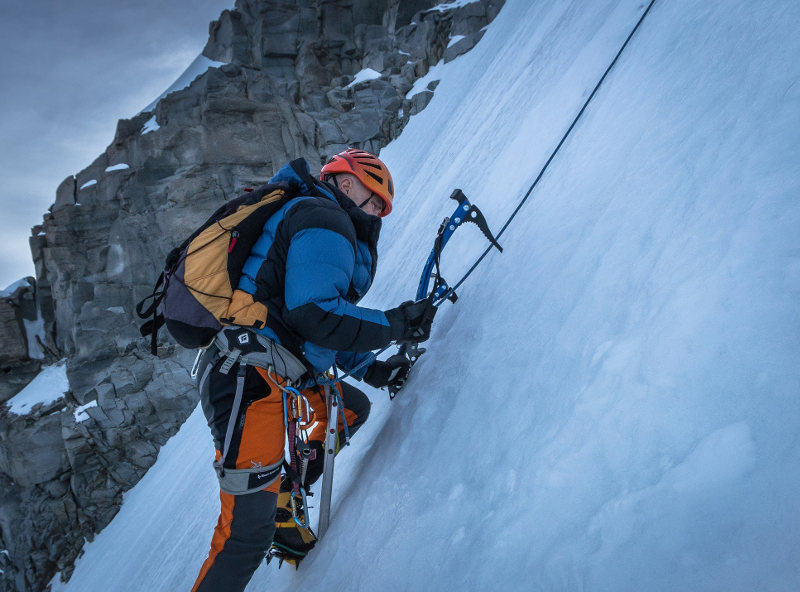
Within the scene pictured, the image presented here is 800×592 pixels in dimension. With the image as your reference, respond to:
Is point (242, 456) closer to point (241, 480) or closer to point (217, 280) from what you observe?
point (241, 480)

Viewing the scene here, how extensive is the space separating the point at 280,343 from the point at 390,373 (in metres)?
0.74

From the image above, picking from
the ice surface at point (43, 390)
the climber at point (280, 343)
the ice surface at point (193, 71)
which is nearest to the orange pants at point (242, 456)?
the climber at point (280, 343)

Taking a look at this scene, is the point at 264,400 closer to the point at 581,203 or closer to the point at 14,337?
the point at 581,203

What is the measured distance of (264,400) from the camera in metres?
2.16

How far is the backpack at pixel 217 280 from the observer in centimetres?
207

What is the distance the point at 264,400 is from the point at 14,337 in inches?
975

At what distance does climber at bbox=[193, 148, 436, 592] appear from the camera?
6.54 ft

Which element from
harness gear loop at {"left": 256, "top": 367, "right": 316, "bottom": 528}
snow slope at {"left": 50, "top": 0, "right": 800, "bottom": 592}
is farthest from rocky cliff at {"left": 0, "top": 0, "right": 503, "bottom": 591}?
snow slope at {"left": 50, "top": 0, "right": 800, "bottom": 592}

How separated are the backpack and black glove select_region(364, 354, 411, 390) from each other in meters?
0.82

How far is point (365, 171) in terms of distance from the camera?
103 inches

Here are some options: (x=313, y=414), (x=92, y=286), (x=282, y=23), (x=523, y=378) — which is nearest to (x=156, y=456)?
(x=92, y=286)

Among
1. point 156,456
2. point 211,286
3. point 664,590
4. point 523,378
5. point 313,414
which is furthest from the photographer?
point 156,456

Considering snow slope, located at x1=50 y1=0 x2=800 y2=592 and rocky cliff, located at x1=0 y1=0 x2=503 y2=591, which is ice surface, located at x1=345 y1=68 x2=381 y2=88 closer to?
rocky cliff, located at x1=0 y1=0 x2=503 y2=591

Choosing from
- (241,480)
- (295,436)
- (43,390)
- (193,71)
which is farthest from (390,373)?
(193,71)
